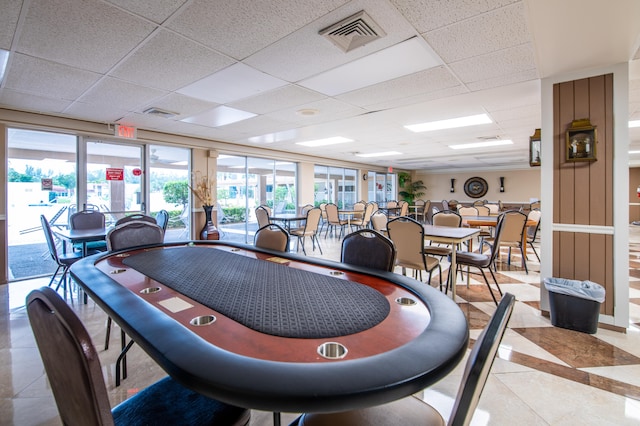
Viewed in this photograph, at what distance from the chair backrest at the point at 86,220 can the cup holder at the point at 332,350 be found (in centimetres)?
461

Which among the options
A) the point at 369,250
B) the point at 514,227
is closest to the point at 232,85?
the point at 369,250

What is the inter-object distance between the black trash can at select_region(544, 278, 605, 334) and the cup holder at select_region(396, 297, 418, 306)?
87.7 inches

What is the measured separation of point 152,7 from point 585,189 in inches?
148

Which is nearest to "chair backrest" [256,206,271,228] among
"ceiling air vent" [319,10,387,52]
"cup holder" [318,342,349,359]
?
"ceiling air vent" [319,10,387,52]

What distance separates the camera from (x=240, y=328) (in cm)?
105

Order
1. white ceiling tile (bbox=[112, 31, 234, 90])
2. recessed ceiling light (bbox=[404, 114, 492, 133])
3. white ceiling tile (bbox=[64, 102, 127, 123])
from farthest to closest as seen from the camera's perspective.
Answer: recessed ceiling light (bbox=[404, 114, 492, 133]) < white ceiling tile (bbox=[64, 102, 127, 123]) < white ceiling tile (bbox=[112, 31, 234, 90])

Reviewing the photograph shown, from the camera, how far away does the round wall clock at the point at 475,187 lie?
44.9ft

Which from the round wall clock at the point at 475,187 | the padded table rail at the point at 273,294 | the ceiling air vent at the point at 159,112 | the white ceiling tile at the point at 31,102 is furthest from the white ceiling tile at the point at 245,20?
the round wall clock at the point at 475,187

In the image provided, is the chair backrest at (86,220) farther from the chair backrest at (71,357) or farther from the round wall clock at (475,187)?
the round wall clock at (475,187)

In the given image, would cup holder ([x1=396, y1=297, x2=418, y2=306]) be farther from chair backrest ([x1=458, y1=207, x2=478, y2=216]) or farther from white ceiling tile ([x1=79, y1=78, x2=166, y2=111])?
chair backrest ([x1=458, y1=207, x2=478, y2=216])

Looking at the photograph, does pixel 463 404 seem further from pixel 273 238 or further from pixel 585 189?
pixel 585 189

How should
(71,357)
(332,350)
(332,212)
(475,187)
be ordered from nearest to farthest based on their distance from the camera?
1. (71,357)
2. (332,350)
3. (332,212)
4. (475,187)

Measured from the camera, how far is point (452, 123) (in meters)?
5.04

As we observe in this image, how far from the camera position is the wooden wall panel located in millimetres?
2729
